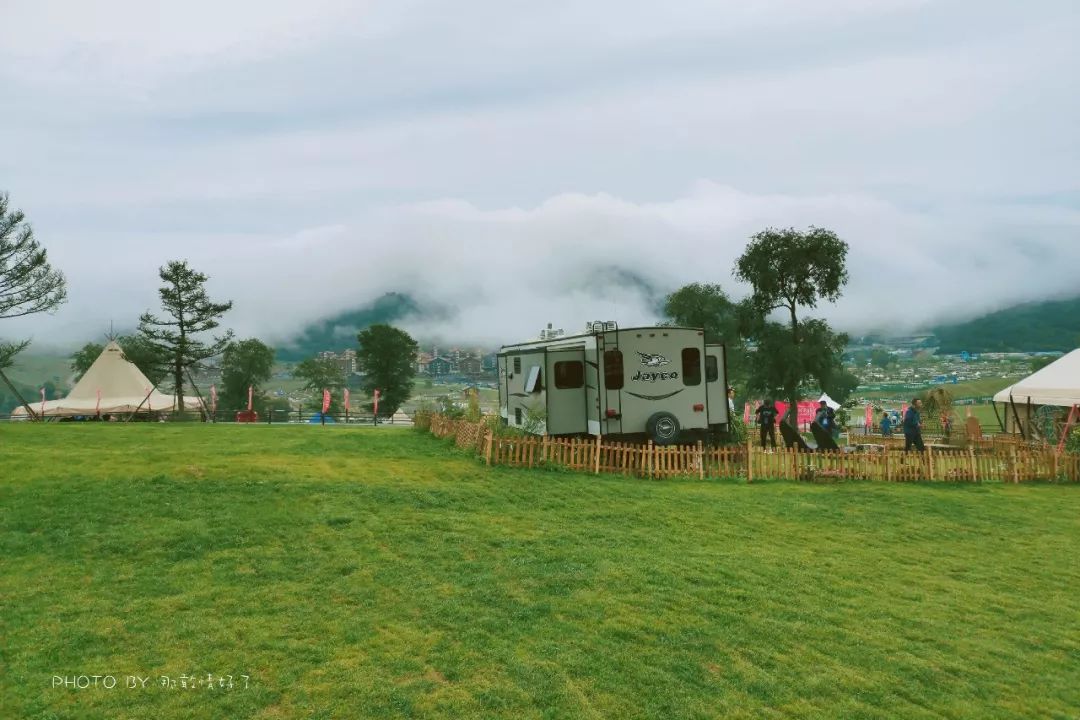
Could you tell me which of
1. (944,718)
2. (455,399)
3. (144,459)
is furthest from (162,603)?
(455,399)

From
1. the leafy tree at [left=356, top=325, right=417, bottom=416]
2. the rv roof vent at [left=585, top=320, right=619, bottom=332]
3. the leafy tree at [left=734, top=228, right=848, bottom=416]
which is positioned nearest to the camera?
the rv roof vent at [left=585, top=320, right=619, bottom=332]

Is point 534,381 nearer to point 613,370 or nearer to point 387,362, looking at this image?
point 613,370

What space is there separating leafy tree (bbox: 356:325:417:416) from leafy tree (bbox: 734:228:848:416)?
117 feet

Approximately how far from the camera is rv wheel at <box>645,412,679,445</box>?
1817 cm

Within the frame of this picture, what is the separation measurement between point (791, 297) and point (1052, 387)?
20082mm

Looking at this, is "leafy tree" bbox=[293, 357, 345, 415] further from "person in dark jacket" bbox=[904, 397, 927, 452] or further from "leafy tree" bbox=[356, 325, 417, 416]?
"person in dark jacket" bbox=[904, 397, 927, 452]

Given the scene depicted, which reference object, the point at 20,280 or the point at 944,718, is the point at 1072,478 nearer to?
the point at 944,718

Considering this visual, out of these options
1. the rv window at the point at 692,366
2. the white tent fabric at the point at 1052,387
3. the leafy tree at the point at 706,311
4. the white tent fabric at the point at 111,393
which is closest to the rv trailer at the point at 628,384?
the rv window at the point at 692,366

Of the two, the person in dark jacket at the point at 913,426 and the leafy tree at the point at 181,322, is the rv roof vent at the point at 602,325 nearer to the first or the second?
the person in dark jacket at the point at 913,426

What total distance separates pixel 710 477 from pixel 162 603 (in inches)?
492

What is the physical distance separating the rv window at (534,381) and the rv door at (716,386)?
14.6 feet

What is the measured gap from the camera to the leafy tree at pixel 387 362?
6825 cm

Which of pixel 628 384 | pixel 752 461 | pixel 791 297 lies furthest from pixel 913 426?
pixel 791 297

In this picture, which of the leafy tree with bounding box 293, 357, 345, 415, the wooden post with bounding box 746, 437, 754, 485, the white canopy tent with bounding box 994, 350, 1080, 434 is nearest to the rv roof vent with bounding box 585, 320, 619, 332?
the wooden post with bounding box 746, 437, 754, 485
